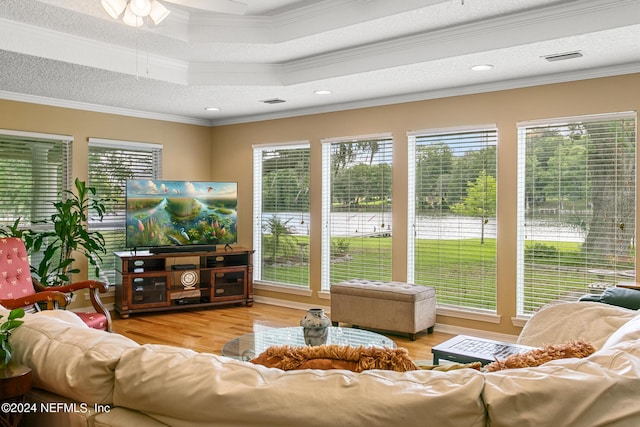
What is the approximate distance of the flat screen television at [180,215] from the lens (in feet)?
20.0

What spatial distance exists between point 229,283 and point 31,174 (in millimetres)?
2473

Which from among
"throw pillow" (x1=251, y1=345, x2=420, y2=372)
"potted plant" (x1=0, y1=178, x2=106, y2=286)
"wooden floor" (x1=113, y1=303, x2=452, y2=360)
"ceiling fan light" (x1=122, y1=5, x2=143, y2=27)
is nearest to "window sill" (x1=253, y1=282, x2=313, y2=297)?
"wooden floor" (x1=113, y1=303, x2=452, y2=360)

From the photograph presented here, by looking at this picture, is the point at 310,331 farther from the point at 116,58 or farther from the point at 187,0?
the point at 116,58

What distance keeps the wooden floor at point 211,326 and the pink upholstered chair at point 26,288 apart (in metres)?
0.82

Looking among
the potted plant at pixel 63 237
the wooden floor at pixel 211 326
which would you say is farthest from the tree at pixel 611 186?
the potted plant at pixel 63 237

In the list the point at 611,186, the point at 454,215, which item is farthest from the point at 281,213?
the point at 611,186

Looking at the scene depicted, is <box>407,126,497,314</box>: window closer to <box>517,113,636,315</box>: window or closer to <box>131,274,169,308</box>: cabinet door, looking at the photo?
<box>517,113,636,315</box>: window

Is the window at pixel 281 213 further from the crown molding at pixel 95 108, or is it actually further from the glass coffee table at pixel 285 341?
the glass coffee table at pixel 285 341

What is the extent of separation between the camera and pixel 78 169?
19.6 ft

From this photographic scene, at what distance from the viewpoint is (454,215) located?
5262mm

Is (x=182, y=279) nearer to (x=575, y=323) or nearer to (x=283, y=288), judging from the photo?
(x=283, y=288)

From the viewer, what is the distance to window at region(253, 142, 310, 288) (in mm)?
6516

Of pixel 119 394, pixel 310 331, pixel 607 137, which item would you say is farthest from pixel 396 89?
pixel 119 394

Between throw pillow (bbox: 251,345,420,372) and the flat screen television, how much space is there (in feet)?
16.1
